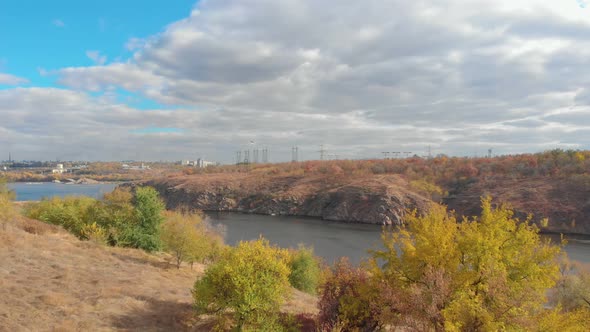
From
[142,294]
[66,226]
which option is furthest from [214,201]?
[142,294]

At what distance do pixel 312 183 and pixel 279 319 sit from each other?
358 feet

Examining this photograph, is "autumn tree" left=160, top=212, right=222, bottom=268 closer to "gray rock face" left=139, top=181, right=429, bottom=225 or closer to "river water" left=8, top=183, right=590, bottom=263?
"river water" left=8, top=183, right=590, bottom=263

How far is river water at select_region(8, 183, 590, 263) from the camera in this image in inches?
2306

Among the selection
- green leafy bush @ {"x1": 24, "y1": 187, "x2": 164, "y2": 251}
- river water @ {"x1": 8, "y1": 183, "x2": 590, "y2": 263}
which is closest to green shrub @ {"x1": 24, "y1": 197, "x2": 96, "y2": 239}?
green leafy bush @ {"x1": 24, "y1": 187, "x2": 164, "y2": 251}

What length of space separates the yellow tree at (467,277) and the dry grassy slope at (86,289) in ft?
22.5

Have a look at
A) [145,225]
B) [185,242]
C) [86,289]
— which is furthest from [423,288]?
[145,225]

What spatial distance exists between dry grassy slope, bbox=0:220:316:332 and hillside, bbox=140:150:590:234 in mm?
74377

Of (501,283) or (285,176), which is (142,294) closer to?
(501,283)

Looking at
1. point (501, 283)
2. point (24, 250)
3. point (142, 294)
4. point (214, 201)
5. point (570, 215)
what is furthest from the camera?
point (214, 201)

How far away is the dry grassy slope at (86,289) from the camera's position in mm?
14812

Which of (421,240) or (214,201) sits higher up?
(421,240)

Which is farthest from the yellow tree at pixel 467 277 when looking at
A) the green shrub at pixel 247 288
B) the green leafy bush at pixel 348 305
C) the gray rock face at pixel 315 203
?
the gray rock face at pixel 315 203

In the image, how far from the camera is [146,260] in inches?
1126

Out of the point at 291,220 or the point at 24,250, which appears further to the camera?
the point at 291,220
